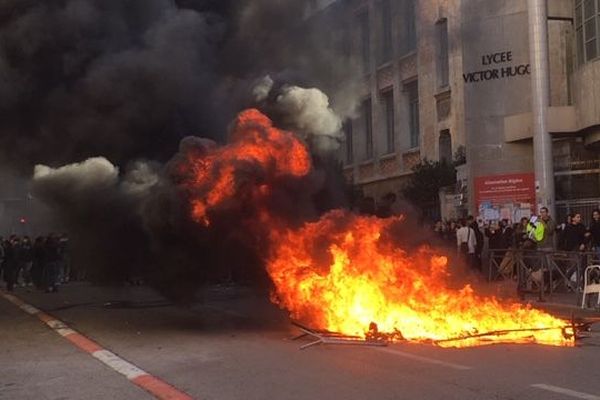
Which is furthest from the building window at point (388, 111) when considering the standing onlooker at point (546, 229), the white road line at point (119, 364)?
the white road line at point (119, 364)

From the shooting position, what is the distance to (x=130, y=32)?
9.57m

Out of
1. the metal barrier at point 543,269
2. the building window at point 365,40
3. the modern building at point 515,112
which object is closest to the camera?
the building window at point 365,40

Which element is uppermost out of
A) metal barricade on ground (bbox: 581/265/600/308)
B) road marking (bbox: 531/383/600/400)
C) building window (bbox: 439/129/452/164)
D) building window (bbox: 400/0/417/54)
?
building window (bbox: 439/129/452/164)

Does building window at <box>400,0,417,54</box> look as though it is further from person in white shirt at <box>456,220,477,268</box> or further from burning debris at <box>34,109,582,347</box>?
person in white shirt at <box>456,220,477,268</box>

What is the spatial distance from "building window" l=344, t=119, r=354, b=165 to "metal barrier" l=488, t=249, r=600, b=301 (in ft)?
15.1

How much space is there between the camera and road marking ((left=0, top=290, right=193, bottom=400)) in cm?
611

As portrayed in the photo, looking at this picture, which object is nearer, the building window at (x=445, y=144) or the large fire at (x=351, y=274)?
the large fire at (x=351, y=274)

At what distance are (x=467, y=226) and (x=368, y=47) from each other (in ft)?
23.5

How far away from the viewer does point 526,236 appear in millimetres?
14836

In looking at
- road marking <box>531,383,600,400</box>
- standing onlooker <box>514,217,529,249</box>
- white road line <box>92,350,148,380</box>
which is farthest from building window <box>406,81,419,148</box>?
road marking <box>531,383,600,400</box>

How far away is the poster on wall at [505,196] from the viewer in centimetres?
2042

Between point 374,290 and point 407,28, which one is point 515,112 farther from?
point 374,290

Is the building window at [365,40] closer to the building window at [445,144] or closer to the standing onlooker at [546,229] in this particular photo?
the standing onlooker at [546,229]

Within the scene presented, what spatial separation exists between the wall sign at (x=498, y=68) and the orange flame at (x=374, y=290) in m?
12.1
